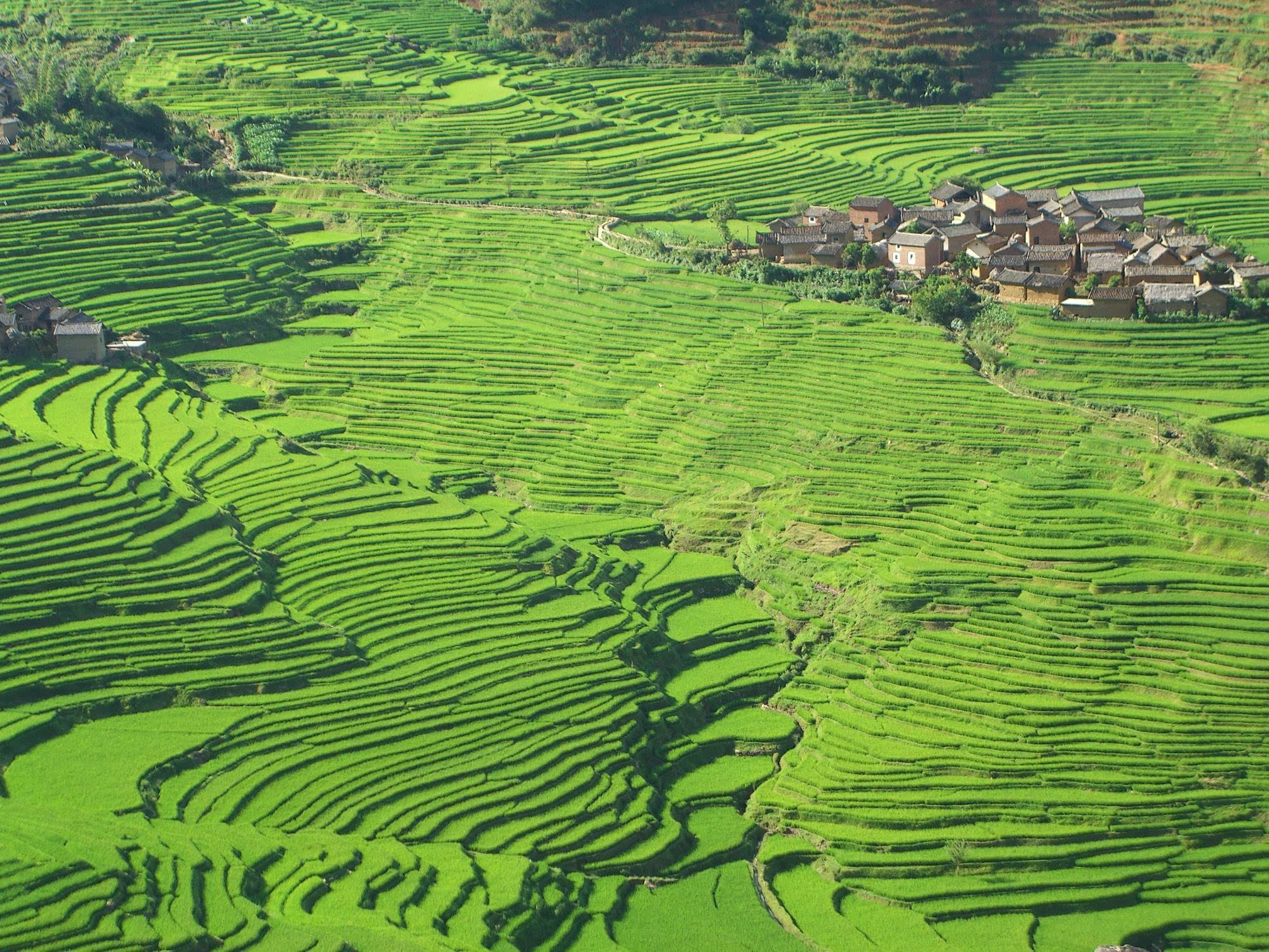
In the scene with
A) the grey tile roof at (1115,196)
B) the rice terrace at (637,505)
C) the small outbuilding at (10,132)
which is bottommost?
the rice terrace at (637,505)

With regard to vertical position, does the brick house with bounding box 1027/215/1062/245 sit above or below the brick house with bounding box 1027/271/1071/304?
above

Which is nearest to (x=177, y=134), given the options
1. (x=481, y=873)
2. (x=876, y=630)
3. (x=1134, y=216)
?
(x=1134, y=216)

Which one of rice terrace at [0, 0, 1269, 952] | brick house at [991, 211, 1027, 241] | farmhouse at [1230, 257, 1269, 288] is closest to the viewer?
rice terrace at [0, 0, 1269, 952]

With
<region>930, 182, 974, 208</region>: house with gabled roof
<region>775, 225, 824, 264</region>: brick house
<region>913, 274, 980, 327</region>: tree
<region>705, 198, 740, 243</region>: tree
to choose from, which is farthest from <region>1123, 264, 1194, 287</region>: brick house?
<region>705, 198, 740, 243</region>: tree

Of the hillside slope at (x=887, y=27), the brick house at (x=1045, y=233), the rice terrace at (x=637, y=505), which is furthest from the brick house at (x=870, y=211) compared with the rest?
the hillside slope at (x=887, y=27)

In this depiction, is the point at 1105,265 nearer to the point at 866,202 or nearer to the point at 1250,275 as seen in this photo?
the point at 1250,275

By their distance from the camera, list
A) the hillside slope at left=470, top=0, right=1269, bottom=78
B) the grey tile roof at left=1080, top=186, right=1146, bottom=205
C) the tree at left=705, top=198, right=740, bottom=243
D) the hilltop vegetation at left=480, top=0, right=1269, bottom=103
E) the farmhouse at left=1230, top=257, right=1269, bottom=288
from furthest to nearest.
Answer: the hillside slope at left=470, top=0, right=1269, bottom=78, the hilltop vegetation at left=480, top=0, right=1269, bottom=103, the grey tile roof at left=1080, top=186, right=1146, bottom=205, the tree at left=705, top=198, right=740, bottom=243, the farmhouse at left=1230, top=257, right=1269, bottom=288

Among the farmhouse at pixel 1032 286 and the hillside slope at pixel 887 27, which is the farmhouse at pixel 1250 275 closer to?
the farmhouse at pixel 1032 286

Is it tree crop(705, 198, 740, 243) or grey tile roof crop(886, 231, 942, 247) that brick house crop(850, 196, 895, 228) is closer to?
grey tile roof crop(886, 231, 942, 247)
